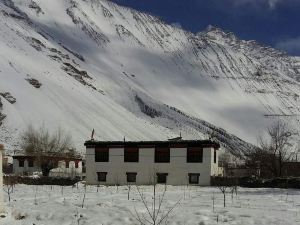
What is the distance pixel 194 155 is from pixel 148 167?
16.4 ft

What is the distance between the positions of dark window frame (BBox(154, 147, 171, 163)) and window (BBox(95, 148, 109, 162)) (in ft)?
18.1

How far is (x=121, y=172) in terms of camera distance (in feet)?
188

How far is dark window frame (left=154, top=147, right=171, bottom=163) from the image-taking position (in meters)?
56.2

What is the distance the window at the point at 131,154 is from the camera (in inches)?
2255

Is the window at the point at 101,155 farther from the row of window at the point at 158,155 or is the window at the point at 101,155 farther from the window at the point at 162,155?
the window at the point at 162,155

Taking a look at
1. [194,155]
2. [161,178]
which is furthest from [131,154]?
[194,155]

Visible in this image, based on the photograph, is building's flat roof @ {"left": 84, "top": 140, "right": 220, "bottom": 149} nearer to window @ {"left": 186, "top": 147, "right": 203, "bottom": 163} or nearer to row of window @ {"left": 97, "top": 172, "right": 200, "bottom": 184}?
window @ {"left": 186, "top": 147, "right": 203, "bottom": 163}

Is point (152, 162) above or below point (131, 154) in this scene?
below

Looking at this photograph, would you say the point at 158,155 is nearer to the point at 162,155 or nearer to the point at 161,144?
the point at 162,155

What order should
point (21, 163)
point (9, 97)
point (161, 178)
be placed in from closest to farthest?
point (161, 178) → point (21, 163) → point (9, 97)

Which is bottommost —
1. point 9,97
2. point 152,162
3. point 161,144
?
point 152,162

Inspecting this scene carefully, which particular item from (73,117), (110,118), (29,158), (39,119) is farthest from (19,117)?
(29,158)

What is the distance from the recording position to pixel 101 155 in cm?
5859

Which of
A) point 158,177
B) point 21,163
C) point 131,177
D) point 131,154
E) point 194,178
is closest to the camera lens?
point 194,178
